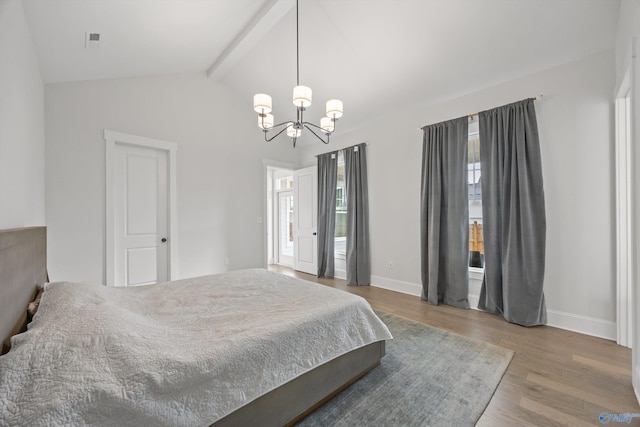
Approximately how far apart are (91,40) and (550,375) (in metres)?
4.64

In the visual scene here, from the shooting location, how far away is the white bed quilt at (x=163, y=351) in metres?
0.83

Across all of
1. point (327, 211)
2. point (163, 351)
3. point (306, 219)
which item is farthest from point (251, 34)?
point (163, 351)

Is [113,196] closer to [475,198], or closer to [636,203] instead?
[475,198]

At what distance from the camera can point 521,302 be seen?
2799 mm

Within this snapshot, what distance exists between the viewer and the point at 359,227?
4.44m

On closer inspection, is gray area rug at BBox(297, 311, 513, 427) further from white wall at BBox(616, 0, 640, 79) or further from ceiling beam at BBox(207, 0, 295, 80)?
ceiling beam at BBox(207, 0, 295, 80)

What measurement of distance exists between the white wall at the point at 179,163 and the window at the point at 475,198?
3.31 metres

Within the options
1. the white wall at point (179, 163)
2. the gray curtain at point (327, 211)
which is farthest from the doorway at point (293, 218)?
the white wall at point (179, 163)

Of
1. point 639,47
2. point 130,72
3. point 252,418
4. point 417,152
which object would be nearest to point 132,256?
point 130,72

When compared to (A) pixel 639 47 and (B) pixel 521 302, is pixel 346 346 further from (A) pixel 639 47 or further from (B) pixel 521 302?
(A) pixel 639 47

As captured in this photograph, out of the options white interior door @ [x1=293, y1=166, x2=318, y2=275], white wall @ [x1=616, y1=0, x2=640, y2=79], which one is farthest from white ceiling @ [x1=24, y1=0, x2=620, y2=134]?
white interior door @ [x1=293, y1=166, x2=318, y2=275]

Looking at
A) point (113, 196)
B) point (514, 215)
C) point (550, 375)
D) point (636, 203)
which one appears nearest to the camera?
point (636, 203)

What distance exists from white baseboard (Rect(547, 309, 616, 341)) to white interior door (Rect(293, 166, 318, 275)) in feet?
11.4

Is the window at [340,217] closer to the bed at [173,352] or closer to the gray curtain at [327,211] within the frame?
the gray curtain at [327,211]
